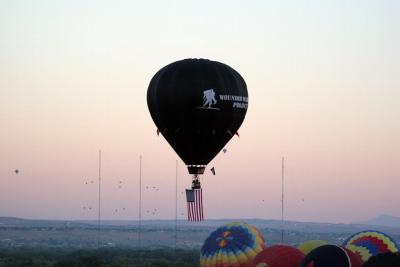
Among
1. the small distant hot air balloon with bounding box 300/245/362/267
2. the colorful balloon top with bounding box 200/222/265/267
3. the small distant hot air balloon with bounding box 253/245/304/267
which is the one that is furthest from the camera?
the colorful balloon top with bounding box 200/222/265/267

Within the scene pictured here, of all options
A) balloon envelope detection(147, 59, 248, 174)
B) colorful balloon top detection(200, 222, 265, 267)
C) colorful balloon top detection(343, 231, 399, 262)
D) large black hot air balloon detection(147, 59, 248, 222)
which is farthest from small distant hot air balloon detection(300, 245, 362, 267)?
balloon envelope detection(147, 59, 248, 174)

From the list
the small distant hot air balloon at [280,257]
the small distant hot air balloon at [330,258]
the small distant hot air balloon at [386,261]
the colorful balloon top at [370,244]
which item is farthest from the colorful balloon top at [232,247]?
the small distant hot air balloon at [386,261]

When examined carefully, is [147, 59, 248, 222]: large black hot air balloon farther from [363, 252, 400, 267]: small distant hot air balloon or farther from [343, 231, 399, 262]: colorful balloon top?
[363, 252, 400, 267]: small distant hot air balloon

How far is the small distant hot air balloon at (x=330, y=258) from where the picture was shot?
3800 cm

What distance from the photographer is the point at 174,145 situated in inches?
1777

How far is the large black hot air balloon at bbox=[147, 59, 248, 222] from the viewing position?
44094 mm

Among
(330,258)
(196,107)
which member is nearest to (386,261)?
(330,258)

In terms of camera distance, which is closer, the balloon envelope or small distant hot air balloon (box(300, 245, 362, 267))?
small distant hot air balloon (box(300, 245, 362, 267))

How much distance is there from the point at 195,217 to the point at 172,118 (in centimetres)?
455

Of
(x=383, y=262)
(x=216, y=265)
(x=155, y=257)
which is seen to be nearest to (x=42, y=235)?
(x=155, y=257)

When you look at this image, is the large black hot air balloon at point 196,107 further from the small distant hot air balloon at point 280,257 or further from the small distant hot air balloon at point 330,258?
the small distant hot air balloon at point 330,258

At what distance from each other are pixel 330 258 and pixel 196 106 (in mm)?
9727

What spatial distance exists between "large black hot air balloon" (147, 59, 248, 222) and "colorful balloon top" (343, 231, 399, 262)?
7.32 m

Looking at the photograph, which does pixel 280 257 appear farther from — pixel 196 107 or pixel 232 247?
pixel 196 107
